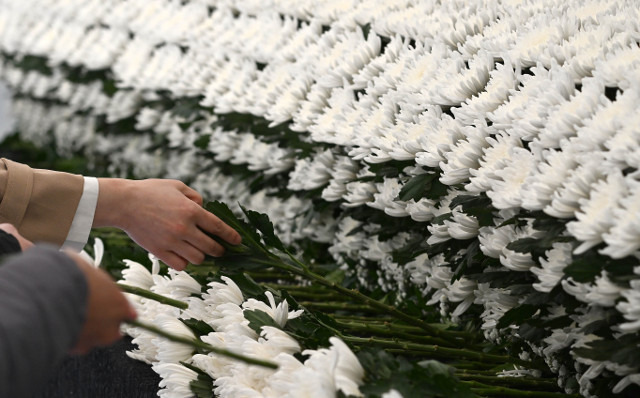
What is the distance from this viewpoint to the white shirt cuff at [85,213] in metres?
1.57

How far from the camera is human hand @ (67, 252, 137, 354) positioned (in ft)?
2.92

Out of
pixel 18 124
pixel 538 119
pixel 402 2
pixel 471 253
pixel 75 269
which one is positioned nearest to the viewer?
pixel 75 269

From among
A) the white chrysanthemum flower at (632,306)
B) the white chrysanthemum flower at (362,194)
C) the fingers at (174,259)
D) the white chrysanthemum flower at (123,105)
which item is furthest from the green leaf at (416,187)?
the white chrysanthemum flower at (123,105)

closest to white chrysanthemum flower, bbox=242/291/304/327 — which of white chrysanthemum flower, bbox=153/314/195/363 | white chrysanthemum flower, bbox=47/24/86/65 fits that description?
white chrysanthemum flower, bbox=153/314/195/363

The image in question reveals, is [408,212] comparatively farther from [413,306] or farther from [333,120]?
[333,120]

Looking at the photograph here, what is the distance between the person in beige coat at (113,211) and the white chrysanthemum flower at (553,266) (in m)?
0.58

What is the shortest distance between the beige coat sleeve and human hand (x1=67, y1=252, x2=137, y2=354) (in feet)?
2.27

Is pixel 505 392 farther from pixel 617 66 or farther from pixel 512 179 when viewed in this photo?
pixel 617 66

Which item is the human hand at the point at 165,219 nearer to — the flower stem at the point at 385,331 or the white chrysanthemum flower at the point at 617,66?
the flower stem at the point at 385,331

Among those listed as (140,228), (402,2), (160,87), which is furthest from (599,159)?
(160,87)

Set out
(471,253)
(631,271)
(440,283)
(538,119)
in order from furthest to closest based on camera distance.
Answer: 1. (440,283)
2. (471,253)
3. (538,119)
4. (631,271)

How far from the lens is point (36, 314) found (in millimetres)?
842

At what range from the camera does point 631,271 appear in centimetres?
109

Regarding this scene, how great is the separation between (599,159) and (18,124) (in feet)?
12.0
